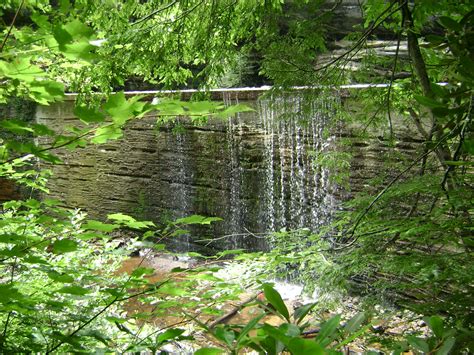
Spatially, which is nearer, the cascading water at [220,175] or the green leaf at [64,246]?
the green leaf at [64,246]

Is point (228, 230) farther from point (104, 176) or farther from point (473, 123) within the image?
point (473, 123)

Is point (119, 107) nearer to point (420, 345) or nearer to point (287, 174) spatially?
point (420, 345)

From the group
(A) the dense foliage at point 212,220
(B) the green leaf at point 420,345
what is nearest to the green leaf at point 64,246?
(A) the dense foliage at point 212,220

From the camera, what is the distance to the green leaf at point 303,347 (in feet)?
1.63

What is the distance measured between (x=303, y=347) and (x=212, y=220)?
2.78ft

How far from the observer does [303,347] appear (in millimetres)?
501

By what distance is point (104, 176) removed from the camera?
7.21 m

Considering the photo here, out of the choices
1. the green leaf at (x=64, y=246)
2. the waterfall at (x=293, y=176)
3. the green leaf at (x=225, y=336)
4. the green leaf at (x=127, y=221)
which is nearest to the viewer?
the green leaf at (x=225, y=336)

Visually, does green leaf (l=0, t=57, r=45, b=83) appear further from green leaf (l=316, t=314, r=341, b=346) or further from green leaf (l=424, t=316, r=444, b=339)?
green leaf (l=424, t=316, r=444, b=339)

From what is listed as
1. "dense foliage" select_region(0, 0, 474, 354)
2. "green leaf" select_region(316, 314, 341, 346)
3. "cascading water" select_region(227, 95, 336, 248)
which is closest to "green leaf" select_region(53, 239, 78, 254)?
"dense foliage" select_region(0, 0, 474, 354)

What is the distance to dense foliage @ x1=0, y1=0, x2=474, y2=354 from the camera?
79cm

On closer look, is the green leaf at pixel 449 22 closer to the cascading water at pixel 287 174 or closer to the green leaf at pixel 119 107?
the green leaf at pixel 119 107

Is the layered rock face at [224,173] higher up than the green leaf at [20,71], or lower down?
lower down

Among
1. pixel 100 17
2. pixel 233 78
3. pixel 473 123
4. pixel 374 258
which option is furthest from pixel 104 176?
pixel 473 123
